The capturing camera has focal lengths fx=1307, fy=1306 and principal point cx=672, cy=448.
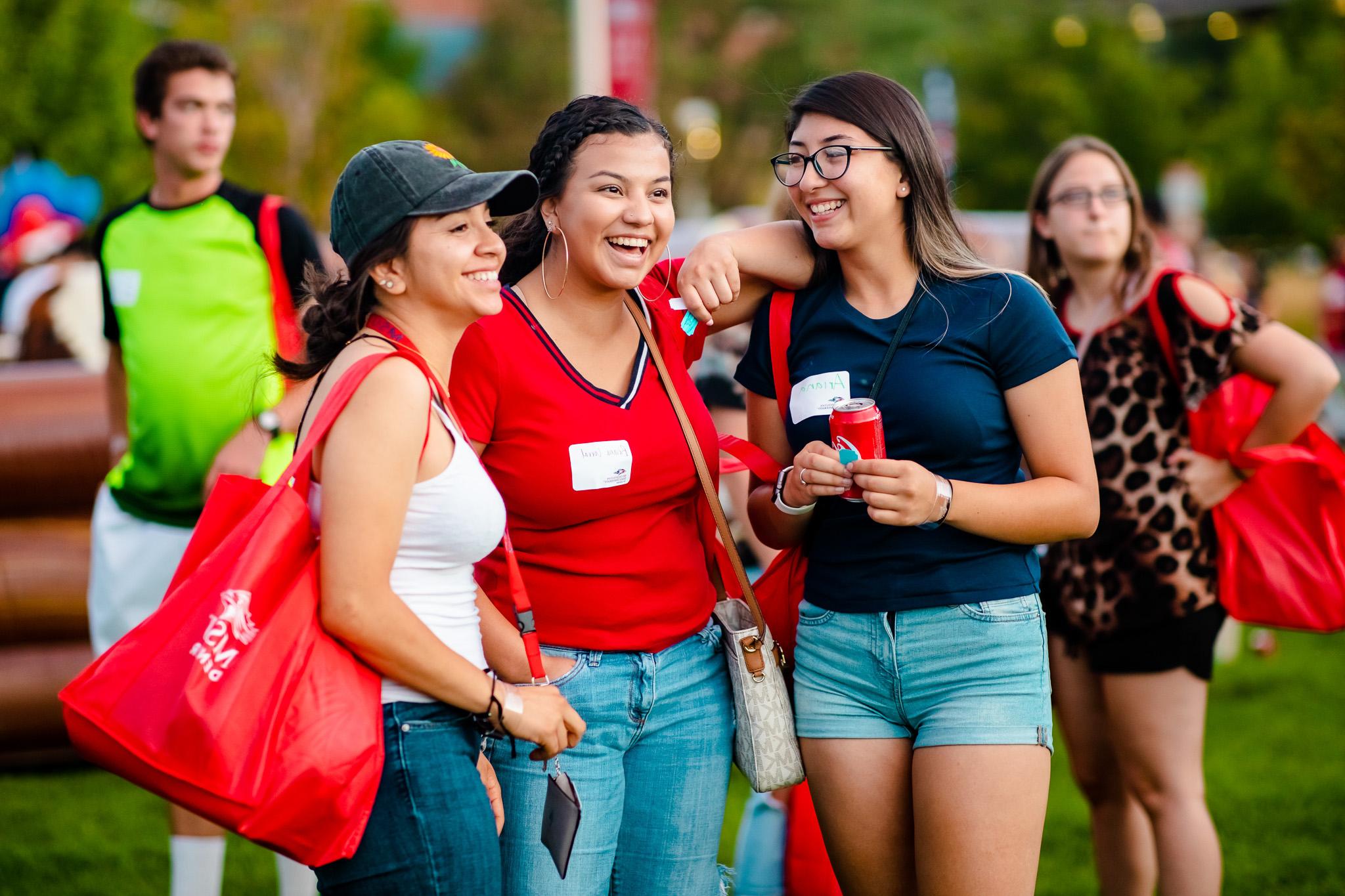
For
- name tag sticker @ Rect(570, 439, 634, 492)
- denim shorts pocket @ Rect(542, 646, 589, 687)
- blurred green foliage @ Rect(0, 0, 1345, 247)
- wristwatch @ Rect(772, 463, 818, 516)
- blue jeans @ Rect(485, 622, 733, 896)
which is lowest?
blue jeans @ Rect(485, 622, 733, 896)

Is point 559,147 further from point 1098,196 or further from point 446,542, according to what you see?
point 1098,196

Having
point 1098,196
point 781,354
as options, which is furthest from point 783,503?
point 1098,196

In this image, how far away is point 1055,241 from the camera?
429 cm

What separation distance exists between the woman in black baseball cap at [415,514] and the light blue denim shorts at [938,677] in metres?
0.67

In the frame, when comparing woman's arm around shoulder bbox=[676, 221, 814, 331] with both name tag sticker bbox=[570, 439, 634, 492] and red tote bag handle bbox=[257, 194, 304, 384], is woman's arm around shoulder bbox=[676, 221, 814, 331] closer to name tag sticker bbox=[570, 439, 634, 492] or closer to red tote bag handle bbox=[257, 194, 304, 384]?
name tag sticker bbox=[570, 439, 634, 492]

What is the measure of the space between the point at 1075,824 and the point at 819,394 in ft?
11.3

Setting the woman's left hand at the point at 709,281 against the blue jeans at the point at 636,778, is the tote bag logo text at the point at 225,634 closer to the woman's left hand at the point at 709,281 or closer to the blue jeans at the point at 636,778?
the blue jeans at the point at 636,778

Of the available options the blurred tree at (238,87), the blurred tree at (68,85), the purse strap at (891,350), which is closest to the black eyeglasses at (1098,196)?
the purse strap at (891,350)

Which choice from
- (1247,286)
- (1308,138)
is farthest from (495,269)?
(1247,286)

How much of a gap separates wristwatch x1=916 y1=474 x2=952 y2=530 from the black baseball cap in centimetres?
108

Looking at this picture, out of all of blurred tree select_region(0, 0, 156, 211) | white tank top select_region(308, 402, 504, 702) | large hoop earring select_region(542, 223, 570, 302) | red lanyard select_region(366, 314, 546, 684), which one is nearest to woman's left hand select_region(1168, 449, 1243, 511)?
large hoop earring select_region(542, 223, 570, 302)

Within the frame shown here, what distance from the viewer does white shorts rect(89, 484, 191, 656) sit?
4293 mm

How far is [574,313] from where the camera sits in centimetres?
298

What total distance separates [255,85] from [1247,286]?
65.1 feet
